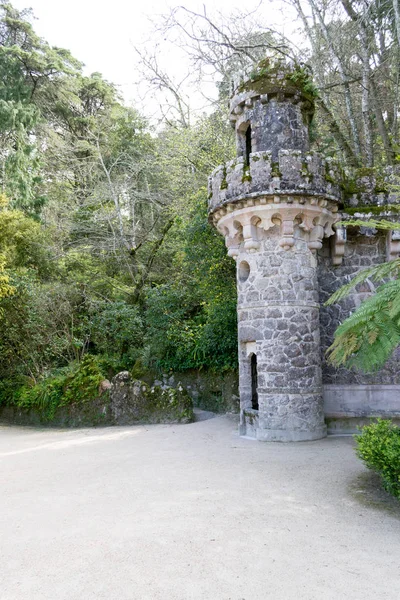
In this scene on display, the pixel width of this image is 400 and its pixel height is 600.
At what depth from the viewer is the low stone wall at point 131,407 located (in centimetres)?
1181

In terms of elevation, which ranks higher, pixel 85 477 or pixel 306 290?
pixel 306 290

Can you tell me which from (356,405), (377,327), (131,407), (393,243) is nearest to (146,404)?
(131,407)

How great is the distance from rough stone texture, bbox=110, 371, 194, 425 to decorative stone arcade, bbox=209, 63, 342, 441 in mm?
2474

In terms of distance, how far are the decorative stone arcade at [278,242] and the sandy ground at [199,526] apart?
932mm

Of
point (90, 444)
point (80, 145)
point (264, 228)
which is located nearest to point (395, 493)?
point (264, 228)

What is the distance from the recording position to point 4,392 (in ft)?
48.9

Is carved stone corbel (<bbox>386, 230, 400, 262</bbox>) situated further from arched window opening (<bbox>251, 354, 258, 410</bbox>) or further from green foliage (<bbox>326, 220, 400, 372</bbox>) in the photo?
green foliage (<bbox>326, 220, 400, 372</bbox>)

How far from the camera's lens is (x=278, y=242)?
9219 mm

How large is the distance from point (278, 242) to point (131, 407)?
560cm

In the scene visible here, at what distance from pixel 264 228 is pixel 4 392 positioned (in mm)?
9976

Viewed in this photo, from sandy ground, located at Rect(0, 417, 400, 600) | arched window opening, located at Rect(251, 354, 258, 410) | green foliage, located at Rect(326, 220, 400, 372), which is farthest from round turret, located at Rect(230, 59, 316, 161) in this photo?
sandy ground, located at Rect(0, 417, 400, 600)

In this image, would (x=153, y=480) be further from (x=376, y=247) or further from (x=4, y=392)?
(x=4, y=392)

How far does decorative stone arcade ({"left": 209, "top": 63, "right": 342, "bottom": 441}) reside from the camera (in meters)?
8.88

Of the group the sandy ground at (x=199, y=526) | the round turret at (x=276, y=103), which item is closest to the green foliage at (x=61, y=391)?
the sandy ground at (x=199, y=526)
